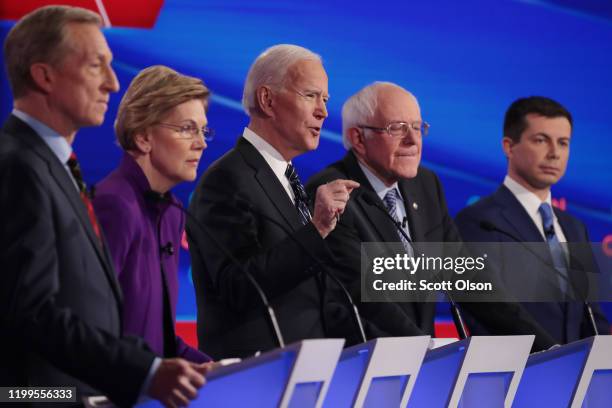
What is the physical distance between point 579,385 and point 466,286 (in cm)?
111

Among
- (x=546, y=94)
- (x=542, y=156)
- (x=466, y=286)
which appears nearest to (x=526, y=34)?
(x=546, y=94)

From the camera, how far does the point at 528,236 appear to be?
5090 millimetres

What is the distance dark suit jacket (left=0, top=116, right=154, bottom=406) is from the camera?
237 cm

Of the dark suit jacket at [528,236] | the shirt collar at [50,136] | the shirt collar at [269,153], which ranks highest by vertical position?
the shirt collar at [50,136]

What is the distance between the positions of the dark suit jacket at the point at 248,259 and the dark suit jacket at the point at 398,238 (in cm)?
36

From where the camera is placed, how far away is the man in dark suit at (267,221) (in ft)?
11.2

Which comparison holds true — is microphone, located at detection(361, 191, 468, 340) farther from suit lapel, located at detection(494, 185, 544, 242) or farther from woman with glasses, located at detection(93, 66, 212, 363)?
suit lapel, located at detection(494, 185, 544, 242)

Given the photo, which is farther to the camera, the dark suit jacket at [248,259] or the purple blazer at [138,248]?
the dark suit jacket at [248,259]

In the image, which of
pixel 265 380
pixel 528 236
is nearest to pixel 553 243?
pixel 528 236

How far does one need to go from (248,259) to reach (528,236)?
6.57 ft

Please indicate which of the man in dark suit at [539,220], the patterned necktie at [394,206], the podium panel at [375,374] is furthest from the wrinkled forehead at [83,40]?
the man in dark suit at [539,220]

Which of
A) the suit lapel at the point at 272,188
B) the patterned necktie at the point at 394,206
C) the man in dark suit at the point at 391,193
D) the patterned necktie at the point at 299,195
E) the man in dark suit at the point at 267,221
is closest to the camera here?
the man in dark suit at the point at 267,221

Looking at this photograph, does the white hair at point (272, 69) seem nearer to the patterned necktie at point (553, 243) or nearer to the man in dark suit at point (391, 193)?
the man in dark suit at point (391, 193)

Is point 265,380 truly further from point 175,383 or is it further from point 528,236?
point 528,236
